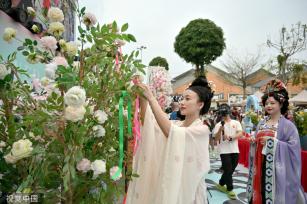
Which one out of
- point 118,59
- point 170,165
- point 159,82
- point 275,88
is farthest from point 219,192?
point 118,59

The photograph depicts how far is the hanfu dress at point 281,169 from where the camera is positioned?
3322mm

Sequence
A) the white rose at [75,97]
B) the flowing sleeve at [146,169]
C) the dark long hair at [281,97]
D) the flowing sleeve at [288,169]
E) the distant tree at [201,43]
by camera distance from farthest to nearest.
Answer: the distant tree at [201,43] → the dark long hair at [281,97] → the flowing sleeve at [288,169] → the flowing sleeve at [146,169] → the white rose at [75,97]

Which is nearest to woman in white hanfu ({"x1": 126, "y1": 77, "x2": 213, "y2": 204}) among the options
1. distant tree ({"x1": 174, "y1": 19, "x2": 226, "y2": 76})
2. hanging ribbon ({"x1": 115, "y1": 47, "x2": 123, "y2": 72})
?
hanging ribbon ({"x1": 115, "y1": 47, "x2": 123, "y2": 72})

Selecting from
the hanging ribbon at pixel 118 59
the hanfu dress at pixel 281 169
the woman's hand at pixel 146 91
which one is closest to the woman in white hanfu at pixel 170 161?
the woman's hand at pixel 146 91

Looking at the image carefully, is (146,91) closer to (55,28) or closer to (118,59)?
(118,59)

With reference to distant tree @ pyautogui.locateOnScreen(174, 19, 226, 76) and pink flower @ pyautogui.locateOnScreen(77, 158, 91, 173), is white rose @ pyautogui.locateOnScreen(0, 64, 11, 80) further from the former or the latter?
distant tree @ pyautogui.locateOnScreen(174, 19, 226, 76)

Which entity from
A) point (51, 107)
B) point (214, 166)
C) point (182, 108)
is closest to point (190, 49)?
point (214, 166)

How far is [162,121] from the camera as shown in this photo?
7.02 feet

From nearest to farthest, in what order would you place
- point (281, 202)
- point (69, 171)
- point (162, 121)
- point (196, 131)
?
1. point (69, 171)
2. point (162, 121)
3. point (196, 131)
4. point (281, 202)

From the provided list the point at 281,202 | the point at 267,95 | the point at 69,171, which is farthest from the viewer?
the point at 267,95

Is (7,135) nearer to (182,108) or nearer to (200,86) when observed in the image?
(182,108)

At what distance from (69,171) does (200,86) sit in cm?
162

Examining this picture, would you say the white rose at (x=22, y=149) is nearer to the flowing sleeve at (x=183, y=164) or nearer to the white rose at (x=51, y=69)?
the white rose at (x=51, y=69)

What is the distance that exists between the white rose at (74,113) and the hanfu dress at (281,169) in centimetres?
273
